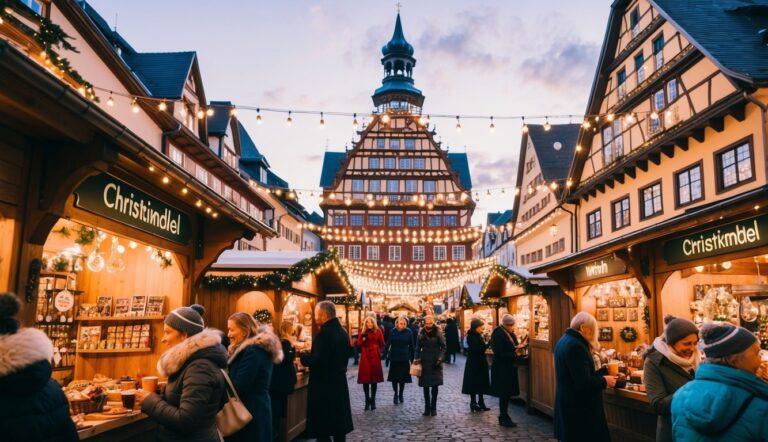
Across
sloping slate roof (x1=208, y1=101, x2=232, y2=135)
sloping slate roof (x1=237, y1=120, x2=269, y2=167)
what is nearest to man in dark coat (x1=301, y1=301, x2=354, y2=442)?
sloping slate roof (x1=208, y1=101, x2=232, y2=135)

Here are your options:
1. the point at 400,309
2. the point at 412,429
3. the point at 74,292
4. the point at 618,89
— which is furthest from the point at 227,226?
the point at 400,309

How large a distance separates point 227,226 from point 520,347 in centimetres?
706

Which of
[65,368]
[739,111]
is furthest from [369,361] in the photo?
[739,111]

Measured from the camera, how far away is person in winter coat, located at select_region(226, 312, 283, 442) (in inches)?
209

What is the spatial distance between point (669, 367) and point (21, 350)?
4.30 meters

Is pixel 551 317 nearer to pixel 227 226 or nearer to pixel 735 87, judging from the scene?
pixel 227 226

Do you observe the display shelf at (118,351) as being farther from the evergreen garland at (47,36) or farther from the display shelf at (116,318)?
the evergreen garland at (47,36)

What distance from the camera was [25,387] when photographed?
3.08 meters

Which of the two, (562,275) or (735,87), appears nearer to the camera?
(562,275)

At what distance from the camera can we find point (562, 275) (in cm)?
1111

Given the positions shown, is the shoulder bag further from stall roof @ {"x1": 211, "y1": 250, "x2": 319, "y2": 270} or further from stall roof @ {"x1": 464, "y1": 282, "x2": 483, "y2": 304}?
stall roof @ {"x1": 464, "y1": 282, "x2": 483, "y2": 304}

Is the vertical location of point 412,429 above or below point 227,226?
below

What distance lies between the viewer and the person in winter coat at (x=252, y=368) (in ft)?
17.4

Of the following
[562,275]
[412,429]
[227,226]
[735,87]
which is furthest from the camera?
[735,87]
